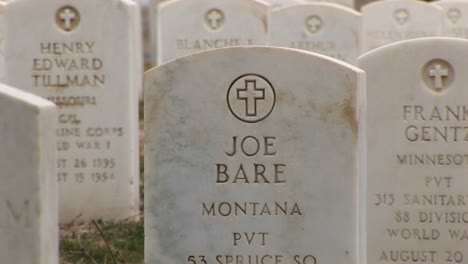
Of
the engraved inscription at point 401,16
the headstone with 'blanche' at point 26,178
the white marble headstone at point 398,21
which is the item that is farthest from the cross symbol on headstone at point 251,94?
the engraved inscription at point 401,16

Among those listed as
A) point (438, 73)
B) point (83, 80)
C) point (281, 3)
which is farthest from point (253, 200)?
point (281, 3)

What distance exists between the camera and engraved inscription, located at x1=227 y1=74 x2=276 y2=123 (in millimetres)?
5156

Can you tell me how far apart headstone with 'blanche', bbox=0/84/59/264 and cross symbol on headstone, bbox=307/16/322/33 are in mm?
6687

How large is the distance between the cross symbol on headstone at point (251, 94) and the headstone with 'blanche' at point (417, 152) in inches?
43.1

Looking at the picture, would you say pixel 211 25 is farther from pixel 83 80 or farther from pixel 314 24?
pixel 83 80

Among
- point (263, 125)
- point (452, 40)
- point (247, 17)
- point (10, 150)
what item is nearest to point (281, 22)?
point (247, 17)

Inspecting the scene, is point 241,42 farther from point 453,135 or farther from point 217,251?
point 217,251

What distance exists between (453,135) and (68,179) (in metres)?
2.62

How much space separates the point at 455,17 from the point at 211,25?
3.28 metres

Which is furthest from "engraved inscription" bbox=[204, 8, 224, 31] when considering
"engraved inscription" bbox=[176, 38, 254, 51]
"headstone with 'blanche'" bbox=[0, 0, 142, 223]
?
"headstone with 'blanche'" bbox=[0, 0, 142, 223]

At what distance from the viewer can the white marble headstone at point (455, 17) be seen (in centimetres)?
1266

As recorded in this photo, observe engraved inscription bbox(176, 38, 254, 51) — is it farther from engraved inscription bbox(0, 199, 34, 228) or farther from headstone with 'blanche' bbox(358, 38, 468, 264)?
engraved inscription bbox(0, 199, 34, 228)

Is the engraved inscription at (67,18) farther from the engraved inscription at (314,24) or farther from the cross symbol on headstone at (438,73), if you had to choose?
the engraved inscription at (314,24)

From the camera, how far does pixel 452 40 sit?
6.09 meters
